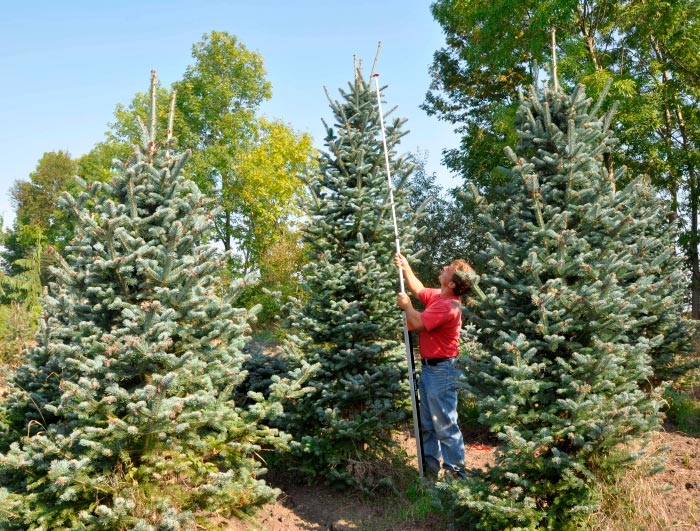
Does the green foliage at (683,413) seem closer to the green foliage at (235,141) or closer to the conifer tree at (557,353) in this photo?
the conifer tree at (557,353)

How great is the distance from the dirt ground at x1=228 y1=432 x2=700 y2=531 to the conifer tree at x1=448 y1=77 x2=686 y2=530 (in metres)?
0.56

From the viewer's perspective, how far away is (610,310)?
4367 mm

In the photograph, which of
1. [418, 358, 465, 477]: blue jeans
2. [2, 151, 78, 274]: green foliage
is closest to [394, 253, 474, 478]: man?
[418, 358, 465, 477]: blue jeans

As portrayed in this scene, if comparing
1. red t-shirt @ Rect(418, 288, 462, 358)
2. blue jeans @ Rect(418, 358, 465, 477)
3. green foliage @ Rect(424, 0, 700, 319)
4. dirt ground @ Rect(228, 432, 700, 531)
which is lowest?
dirt ground @ Rect(228, 432, 700, 531)

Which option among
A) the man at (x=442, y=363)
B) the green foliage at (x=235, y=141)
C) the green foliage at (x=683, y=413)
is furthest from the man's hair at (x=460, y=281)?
the green foliage at (x=235, y=141)

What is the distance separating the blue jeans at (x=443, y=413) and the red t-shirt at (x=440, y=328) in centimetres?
13

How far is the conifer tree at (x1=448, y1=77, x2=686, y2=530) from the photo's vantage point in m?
4.06

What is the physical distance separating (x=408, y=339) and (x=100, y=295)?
307 centimetres

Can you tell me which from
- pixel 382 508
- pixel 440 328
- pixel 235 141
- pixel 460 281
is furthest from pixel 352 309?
pixel 235 141

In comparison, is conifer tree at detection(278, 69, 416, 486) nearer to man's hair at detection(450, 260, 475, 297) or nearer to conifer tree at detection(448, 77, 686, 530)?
man's hair at detection(450, 260, 475, 297)

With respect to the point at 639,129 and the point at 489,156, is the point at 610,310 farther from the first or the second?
the point at 489,156

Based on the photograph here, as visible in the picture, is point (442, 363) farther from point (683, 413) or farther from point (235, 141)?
point (235, 141)

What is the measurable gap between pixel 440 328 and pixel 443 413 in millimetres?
868

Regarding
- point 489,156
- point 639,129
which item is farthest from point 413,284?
point 489,156
